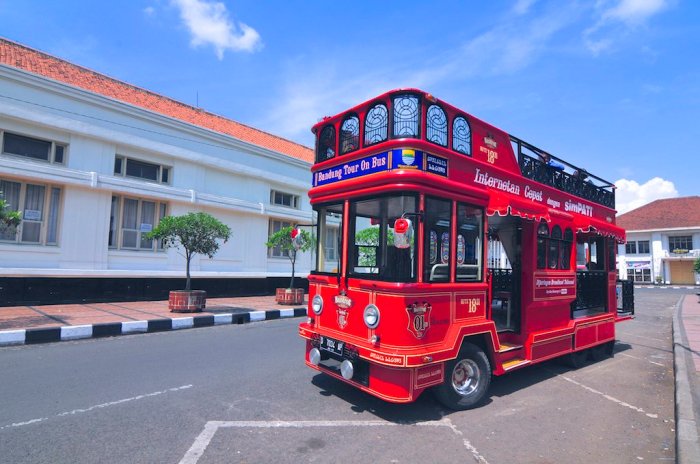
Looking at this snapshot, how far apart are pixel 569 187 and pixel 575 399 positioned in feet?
12.3

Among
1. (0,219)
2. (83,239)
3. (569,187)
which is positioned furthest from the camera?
(83,239)

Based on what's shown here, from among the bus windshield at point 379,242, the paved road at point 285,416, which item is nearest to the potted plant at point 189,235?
the paved road at point 285,416

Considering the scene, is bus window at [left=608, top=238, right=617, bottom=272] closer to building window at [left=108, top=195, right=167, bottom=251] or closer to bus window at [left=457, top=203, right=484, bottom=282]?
bus window at [left=457, top=203, right=484, bottom=282]

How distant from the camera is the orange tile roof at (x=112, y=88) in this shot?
1270cm

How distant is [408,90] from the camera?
4.36m

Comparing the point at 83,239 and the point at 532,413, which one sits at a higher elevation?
the point at 83,239


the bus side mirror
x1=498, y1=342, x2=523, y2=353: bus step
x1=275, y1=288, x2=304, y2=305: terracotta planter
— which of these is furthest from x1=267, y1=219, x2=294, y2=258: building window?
the bus side mirror

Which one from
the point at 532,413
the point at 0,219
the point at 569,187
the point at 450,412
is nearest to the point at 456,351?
the point at 450,412

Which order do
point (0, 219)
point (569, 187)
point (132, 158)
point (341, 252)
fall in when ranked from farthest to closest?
point (132, 158) → point (0, 219) → point (569, 187) → point (341, 252)

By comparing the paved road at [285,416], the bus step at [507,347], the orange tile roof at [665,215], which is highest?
the orange tile roof at [665,215]

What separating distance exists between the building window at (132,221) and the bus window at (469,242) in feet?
39.1

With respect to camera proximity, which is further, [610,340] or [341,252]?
[610,340]

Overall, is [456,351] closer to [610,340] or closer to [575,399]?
[575,399]

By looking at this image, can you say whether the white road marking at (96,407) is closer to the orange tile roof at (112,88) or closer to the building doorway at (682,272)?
the orange tile roof at (112,88)
